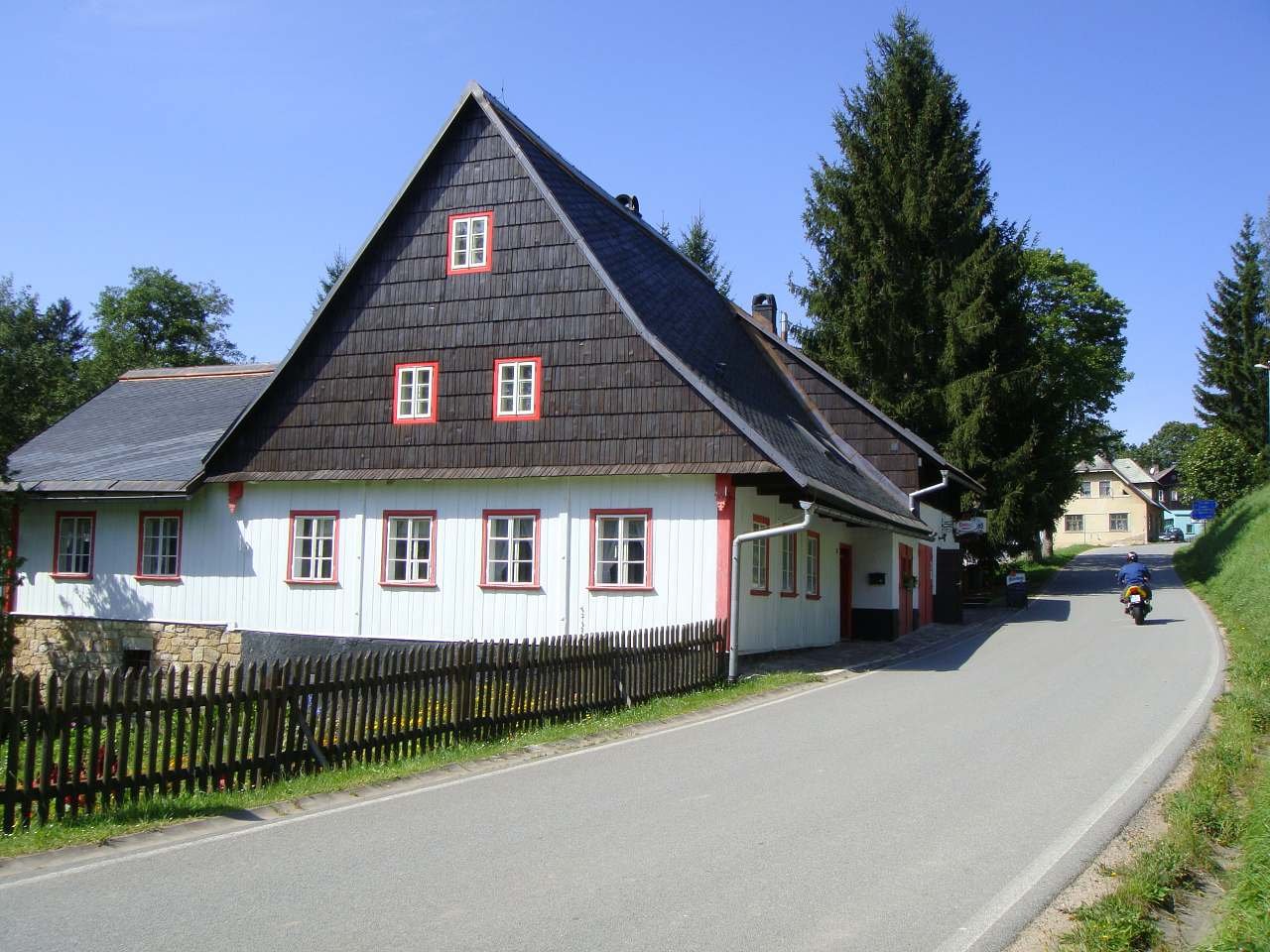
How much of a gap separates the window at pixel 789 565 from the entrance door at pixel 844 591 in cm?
390

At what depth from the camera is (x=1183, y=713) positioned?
12797 mm

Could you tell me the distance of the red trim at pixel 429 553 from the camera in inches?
812

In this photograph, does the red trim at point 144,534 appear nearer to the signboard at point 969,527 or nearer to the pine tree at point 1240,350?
the signboard at point 969,527

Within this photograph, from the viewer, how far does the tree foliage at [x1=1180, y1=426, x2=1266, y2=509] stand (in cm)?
6381

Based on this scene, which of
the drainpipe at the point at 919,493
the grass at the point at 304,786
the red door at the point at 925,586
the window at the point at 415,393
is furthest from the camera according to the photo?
the red door at the point at 925,586

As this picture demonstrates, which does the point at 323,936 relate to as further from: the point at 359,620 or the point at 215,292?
the point at 215,292

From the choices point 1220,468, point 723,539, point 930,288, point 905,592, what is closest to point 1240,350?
point 1220,468

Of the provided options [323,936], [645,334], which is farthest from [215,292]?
[323,936]

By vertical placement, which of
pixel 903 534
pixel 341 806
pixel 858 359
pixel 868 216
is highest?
pixel 868 216

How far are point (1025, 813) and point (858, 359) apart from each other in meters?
30.5

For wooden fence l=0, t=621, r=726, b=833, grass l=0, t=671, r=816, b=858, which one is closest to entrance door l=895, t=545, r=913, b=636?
grass l=0, t=671, r=816, b=858

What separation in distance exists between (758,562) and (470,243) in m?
8.27

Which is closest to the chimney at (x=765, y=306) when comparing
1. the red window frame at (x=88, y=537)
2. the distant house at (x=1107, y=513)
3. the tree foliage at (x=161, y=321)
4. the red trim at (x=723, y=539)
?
the red trim at (x=723, y=539)

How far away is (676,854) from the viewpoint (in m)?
7.04
